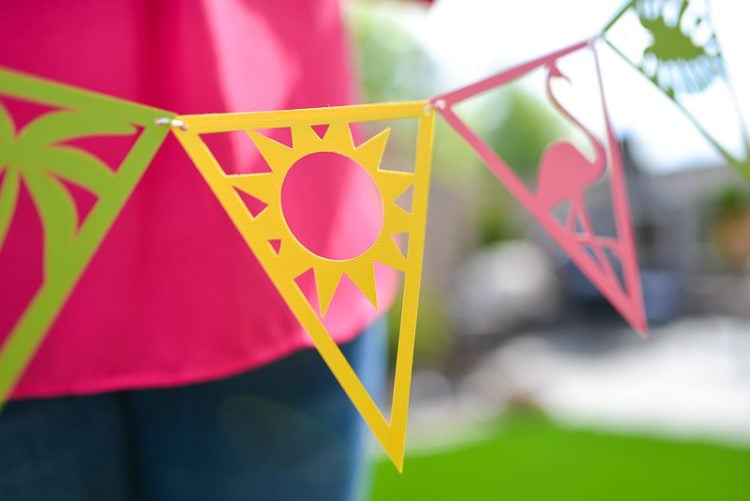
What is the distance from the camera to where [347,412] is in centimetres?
73

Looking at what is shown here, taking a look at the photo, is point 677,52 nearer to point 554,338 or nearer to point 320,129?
point 320,129

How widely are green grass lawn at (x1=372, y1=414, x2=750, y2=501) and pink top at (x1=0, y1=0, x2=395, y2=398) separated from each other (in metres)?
2.35

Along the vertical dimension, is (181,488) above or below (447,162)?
above

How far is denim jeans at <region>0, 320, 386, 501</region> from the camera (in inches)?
23.3

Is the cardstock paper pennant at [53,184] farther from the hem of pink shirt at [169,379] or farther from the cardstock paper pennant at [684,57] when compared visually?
the cardstock paper pennant at [684,57]

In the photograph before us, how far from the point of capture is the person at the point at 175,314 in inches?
22.6

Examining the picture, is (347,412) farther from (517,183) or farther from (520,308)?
(520,308)

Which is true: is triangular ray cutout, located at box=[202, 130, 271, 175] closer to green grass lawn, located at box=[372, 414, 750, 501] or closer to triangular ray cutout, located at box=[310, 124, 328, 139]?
triangular ray cutout, located at box=[310, 124, 328, 139]

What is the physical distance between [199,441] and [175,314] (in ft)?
0.44

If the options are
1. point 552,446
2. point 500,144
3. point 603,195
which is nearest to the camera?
point 552,446

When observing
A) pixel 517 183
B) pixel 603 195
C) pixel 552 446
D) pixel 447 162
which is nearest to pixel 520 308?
pixel 447 162

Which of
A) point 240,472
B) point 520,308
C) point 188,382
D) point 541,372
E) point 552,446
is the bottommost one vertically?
point 520,308

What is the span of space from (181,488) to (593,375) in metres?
6.51

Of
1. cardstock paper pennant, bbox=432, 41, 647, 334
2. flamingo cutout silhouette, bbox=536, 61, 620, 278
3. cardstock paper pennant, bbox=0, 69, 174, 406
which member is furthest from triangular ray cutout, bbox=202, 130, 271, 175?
flamingo cutout silhouette, bbox=536, 61, 620, 278
